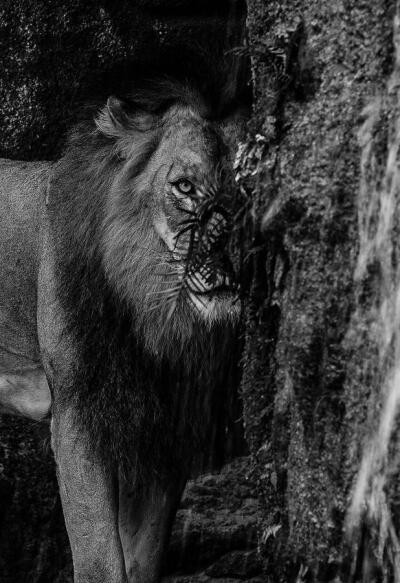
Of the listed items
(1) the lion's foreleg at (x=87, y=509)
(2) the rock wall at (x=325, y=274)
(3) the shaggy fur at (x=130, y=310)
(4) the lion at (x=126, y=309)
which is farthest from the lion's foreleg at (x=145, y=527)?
(2) the rock wall at (x=325, y=274)

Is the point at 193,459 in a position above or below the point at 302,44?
below

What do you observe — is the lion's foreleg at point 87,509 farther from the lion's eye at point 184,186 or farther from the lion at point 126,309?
the lion's eye at point 184,186

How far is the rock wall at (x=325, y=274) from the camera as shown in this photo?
2455 millimetres

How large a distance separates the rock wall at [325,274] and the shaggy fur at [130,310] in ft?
2.65

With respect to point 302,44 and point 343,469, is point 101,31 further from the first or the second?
point 343,469

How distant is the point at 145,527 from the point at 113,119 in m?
1.54

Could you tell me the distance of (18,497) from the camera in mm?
5227

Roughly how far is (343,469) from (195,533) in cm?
256

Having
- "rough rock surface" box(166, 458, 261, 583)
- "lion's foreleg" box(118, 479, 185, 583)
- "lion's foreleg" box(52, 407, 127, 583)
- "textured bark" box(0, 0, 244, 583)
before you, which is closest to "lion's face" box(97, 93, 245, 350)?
"lion's foreleg" box(52, 407, 127, 583)

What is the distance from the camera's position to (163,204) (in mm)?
3592

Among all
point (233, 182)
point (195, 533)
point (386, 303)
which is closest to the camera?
point (386, 303)

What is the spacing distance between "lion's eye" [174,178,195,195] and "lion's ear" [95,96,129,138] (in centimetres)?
36

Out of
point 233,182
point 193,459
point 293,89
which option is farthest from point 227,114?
point 193,459

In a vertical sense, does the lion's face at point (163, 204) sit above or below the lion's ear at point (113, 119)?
below
